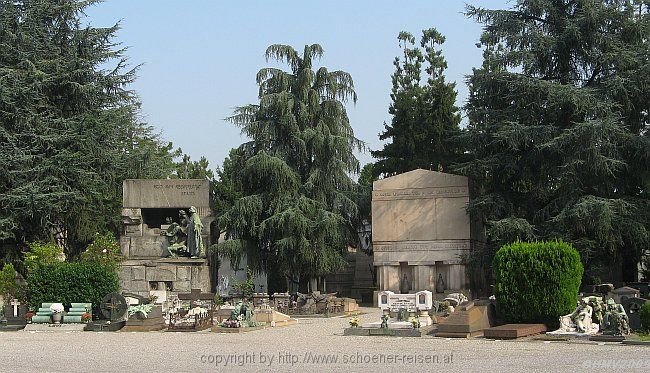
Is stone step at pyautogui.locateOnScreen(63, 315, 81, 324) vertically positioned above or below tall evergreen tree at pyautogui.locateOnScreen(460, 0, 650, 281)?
below

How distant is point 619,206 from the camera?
25953 millimetres

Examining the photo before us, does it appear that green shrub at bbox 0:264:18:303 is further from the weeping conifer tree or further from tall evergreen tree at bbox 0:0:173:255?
the weeping conifer tree

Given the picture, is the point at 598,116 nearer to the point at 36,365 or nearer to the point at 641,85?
the point at 641,85

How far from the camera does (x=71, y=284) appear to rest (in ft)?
78.2

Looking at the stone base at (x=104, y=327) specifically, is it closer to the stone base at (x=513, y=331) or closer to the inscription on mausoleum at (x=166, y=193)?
the stone base at (x=513, y=331)

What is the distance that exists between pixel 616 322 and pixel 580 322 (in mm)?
856

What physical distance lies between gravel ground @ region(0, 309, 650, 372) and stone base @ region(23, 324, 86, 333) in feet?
8.00

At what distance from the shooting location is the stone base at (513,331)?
674 inches

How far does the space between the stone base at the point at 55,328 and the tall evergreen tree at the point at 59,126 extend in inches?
315

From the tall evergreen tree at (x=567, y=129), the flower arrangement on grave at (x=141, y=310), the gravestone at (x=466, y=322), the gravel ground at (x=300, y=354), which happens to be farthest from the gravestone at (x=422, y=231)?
the gravel ground at (x=300, y=354)

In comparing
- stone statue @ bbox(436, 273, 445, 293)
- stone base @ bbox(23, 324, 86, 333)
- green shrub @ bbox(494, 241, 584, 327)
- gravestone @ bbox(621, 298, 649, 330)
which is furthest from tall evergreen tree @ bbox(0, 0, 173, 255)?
gravestone @ bbox(621, 298, 649, 330)

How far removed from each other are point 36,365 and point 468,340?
8.30 meters

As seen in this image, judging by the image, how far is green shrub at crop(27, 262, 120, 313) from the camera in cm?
2375

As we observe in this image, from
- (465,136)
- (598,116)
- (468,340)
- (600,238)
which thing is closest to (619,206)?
(600,238)
